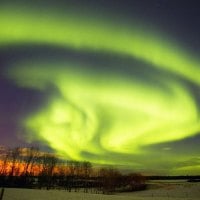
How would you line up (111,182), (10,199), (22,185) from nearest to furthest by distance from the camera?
(10,199) < (22,185) < (111,182)

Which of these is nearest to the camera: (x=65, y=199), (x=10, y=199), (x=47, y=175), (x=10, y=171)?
(x=10, y=199)

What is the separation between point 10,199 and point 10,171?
108757 mm

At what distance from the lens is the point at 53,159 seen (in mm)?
199875

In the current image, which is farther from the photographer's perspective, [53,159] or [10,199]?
[53,159]

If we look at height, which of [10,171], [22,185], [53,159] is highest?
[53,159]

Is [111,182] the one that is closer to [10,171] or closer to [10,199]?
[10,171]

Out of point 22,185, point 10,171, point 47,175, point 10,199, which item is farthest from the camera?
point 47,175

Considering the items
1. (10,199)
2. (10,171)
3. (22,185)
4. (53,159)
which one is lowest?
(10,199)

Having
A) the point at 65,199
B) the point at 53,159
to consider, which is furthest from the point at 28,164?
the point at 65,199

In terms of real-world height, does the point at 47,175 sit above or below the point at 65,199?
above

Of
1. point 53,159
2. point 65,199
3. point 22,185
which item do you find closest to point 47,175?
point 53,159

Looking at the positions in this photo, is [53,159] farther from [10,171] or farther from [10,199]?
[10,199]

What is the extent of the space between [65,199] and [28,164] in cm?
10675

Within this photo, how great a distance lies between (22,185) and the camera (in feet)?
365
